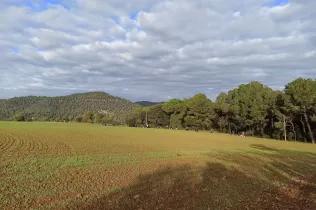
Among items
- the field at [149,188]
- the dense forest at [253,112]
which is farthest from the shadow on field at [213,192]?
the dense forest at [253,112]

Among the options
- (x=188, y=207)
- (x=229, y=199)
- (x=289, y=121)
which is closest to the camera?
(x=188, y=207)

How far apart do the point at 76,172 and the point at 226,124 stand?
78.8 metres

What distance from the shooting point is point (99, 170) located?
1376 centimetres

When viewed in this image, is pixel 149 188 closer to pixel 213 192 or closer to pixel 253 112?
pixel 213 192

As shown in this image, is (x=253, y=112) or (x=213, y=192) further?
(x=253, y=112)

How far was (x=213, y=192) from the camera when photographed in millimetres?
9352

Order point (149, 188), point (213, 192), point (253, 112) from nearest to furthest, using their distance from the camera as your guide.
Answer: point (213, 192) < point (149, 188) < point (253, 112)

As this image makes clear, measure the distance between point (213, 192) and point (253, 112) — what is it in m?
63.5

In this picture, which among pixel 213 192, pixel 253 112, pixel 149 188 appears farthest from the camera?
pixel 253 112

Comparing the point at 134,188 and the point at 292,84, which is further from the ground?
the point at 292,84

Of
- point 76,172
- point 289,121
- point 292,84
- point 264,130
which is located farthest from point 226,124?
point 76,172

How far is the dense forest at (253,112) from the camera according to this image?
5431 centimetres

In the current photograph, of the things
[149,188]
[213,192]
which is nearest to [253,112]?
[213,192]

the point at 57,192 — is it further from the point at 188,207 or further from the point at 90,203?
the point at 188,207
